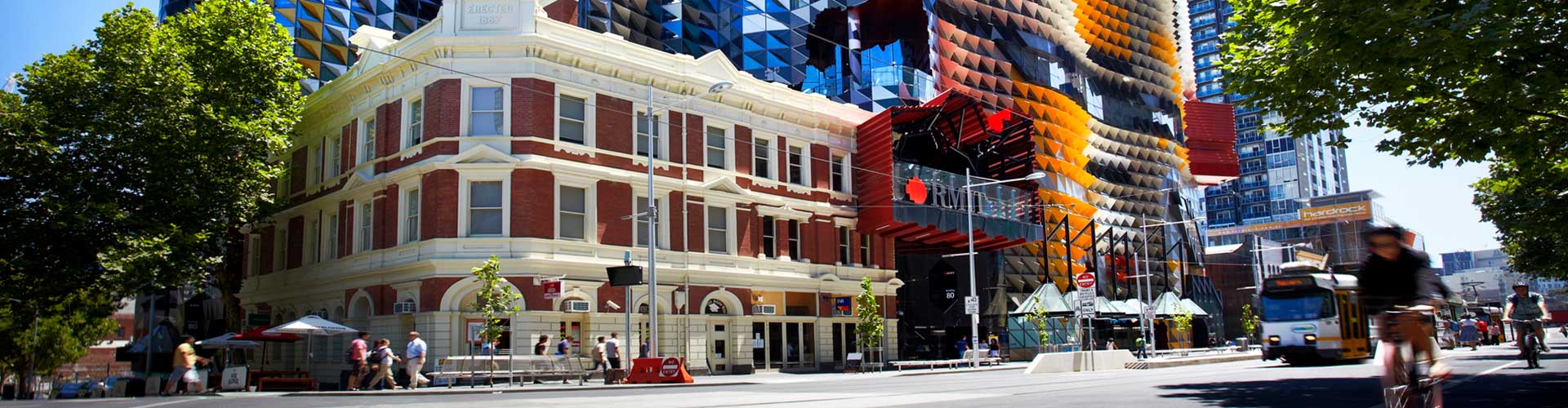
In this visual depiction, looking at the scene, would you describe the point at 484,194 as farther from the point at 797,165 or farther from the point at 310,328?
the point at 797,165

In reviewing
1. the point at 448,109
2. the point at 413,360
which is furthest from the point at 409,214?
the point at 413,360

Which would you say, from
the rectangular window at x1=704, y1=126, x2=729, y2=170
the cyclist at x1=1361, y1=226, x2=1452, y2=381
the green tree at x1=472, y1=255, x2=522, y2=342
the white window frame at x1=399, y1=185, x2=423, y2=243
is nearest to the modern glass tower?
the white window frame at x1=399, y1=185, x2=423, y2=243

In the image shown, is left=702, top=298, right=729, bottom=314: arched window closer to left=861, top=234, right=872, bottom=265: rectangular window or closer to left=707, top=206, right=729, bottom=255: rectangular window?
left=707, top=206, right=729, bottom=255: rectangular window

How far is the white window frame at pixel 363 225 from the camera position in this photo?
110 feet

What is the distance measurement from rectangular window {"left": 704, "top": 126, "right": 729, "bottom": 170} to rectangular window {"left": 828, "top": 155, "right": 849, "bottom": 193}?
221 inches

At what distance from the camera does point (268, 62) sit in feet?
110

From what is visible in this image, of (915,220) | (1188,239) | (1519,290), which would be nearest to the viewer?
(1519,290)

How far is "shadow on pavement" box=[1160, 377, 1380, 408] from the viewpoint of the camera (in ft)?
39.0

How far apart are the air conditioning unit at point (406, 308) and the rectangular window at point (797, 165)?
46.4ft

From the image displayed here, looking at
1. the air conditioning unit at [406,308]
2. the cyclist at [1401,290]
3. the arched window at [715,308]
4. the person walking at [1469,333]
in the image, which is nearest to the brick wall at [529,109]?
the air conditioning unit at [406,308]

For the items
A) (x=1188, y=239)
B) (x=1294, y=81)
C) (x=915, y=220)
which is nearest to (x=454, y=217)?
(x=915, y=220)

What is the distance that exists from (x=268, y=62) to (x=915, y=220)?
22.8 m

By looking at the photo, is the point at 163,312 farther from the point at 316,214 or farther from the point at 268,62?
the point at 268,62

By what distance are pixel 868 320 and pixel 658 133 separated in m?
9.87
